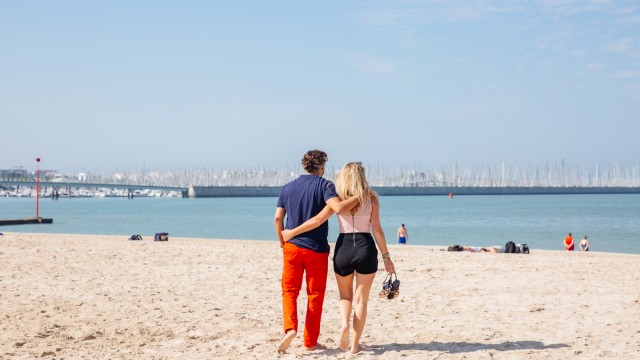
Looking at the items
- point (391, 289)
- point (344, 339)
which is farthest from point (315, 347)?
point (391, 289)

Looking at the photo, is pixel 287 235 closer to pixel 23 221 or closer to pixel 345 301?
pixel 345 301

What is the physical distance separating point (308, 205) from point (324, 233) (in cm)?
30

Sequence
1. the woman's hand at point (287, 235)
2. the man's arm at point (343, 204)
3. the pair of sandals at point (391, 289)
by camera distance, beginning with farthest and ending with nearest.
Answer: the pair of sandals at point (391, 289), the woman's hand at point (287, 235), the man's arm at point (343, 204)

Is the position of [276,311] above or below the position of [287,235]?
below

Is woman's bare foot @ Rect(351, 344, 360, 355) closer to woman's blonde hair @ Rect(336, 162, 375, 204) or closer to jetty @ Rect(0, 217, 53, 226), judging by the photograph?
woman's blonde hair @ Rect(336, 162, 375, 204)

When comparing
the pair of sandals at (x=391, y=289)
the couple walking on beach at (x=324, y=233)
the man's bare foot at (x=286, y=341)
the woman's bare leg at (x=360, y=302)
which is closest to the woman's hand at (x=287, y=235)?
the couple walking on beach at (x=324, y=233)

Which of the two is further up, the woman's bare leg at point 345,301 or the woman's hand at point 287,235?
the woman's hand at point 287,235

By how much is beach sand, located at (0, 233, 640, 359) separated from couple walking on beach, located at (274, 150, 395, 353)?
2.03ft

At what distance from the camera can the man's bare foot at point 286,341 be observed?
719 cm

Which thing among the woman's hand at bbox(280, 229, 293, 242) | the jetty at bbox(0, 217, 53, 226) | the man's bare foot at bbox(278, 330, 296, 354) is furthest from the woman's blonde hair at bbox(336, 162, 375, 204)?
the jetty at bbox(0, 217, 53, 226)

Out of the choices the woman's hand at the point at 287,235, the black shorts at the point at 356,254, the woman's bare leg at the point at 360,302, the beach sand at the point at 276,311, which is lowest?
the beach sand at the point at 276,311

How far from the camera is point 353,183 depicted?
6.85 meters

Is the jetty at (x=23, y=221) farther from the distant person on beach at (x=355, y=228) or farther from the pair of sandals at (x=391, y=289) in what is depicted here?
the distant person on beach at (x=355, y=228)

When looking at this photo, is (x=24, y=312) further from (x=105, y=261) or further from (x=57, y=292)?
(x=105, y=261)
